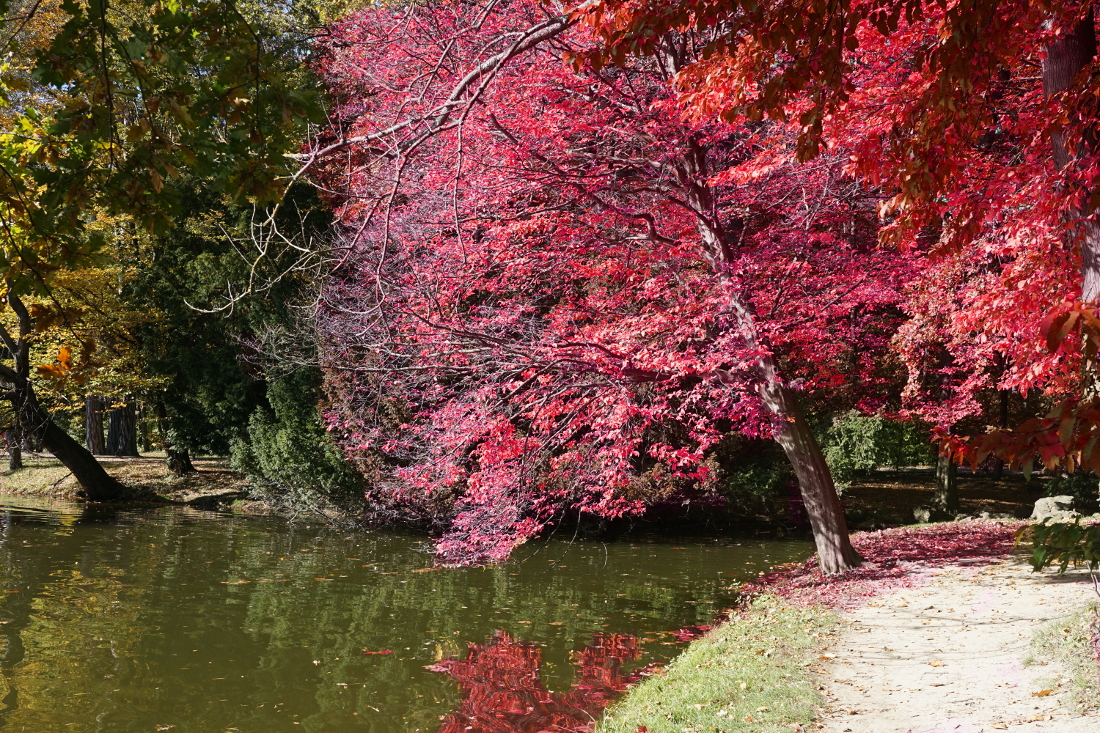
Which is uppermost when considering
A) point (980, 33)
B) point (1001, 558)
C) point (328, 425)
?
point (980, 33)

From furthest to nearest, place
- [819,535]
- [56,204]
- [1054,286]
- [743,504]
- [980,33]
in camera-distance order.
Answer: [743,504] < [819,535] < [1054,286] < [980,33] < [56,204]

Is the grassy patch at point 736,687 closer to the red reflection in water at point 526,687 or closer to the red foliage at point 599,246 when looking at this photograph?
the red reflection in water at point 526,687

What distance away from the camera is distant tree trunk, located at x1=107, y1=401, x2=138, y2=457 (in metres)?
31.7

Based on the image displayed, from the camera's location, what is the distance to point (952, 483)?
21297mm

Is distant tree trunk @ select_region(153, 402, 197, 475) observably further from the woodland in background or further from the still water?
the still water

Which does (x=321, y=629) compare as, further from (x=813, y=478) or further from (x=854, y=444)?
(x=854, y=444)

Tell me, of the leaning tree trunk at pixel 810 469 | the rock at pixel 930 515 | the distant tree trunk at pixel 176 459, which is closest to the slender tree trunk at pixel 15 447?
the distant tree trunk at pixel 176 459

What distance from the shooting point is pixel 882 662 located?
7547mm

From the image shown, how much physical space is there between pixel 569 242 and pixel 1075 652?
25.8ft

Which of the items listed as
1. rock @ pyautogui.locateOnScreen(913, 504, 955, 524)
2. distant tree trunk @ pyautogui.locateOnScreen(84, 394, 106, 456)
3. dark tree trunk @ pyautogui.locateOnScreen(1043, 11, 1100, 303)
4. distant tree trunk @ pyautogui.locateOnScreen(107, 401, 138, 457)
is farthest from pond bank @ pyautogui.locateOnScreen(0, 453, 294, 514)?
dark tree trunk @ pyautogui.locateOnScreen(1043, 11, 1100, 303)

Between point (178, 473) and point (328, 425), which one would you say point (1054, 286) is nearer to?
point (328, 425)

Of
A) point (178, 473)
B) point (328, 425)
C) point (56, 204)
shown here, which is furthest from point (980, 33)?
point (178, 473)

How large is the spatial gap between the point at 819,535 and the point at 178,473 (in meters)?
20.4

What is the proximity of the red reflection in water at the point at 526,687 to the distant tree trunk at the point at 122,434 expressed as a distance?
2629 cm
